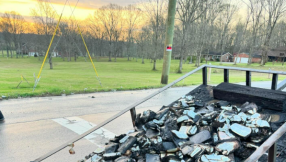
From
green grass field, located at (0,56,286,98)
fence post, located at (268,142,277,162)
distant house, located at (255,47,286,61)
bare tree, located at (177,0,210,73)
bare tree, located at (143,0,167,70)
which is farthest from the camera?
distant house, located at (255,47,286,61)

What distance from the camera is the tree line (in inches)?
1265

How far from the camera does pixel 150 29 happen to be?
39156 mm

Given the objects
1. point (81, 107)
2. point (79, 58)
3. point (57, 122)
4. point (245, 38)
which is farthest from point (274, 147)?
point (79, 58)

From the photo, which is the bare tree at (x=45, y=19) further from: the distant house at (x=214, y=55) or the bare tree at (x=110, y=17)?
the distant house at (x=214, y=55)

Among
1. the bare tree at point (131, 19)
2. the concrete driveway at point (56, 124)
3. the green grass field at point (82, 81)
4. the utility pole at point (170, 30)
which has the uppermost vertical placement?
the bare tree at point (131, 19)

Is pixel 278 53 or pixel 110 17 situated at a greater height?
pixel 110 17

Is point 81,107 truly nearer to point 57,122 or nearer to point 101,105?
point 101,105


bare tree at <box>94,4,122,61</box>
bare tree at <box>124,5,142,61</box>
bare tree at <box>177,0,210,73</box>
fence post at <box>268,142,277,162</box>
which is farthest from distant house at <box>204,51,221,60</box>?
fence post at <box>268,142,277,162</box>

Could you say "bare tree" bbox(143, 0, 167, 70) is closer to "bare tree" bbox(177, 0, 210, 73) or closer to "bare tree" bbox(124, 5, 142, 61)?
"bare tree" bbox(177, 0, 210, 73)

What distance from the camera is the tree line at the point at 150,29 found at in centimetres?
3212

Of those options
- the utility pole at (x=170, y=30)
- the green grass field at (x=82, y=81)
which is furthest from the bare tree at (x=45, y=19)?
the utility pole at (x=170, y=30)

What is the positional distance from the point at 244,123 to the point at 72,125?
3743mm

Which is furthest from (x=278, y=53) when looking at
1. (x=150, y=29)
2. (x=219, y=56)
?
(x=150, y=29)

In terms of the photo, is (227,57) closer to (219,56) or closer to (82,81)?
(219,56)
